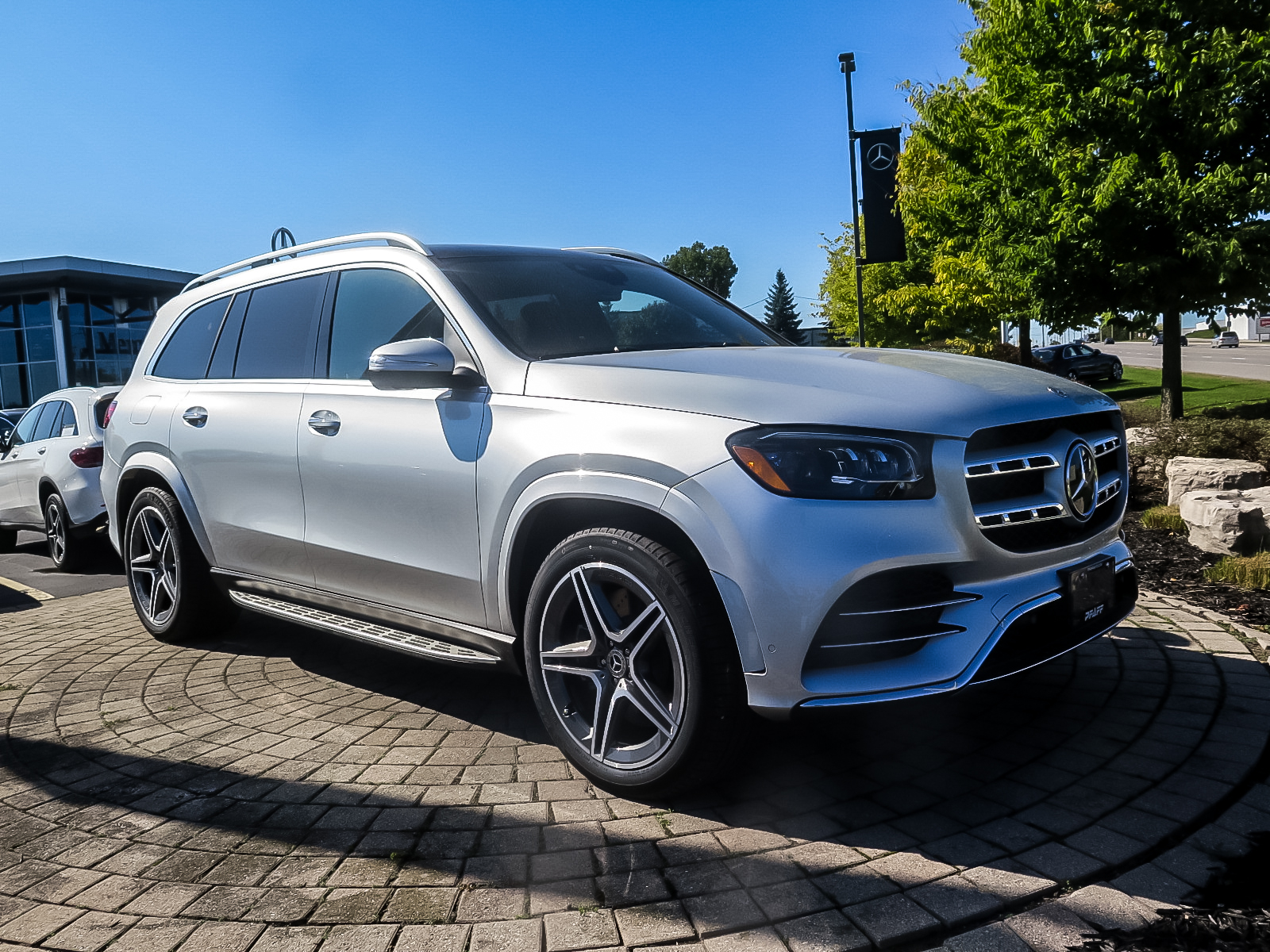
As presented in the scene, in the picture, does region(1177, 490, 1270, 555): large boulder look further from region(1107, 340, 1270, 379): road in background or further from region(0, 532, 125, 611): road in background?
region(1107, 340, 1270, 379): road in background

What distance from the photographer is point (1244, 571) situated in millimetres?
5746

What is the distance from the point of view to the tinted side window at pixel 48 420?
9.92 meters

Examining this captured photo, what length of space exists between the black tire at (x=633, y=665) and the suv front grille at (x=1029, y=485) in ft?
2.82

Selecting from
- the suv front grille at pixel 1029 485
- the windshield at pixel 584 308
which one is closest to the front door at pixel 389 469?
the windshield at pixel 584 308

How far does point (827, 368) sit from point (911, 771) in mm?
1431

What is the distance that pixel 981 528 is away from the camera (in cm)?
292

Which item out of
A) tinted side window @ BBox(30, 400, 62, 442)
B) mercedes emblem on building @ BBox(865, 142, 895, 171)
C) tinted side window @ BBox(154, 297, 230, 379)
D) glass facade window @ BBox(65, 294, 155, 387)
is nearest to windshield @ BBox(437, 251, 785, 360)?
tinted side window @ BBox(154, 297, 230, 379)

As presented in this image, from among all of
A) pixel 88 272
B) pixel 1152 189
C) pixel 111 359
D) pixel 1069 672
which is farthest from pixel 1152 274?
pixel 111 359

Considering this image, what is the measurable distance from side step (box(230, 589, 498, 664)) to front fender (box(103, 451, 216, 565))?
0.39 meters

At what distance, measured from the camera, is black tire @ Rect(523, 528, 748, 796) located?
297 cm

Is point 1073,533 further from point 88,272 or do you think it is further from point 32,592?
point 88,272

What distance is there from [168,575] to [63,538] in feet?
15.9

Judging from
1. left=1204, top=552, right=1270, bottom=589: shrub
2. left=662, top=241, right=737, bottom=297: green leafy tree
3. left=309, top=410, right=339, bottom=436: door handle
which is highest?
left=662, top=241, right=737, bottom=297: green leafy tree

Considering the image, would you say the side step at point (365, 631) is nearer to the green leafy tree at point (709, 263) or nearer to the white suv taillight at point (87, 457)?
the white suv taillight at point (87, 457)
